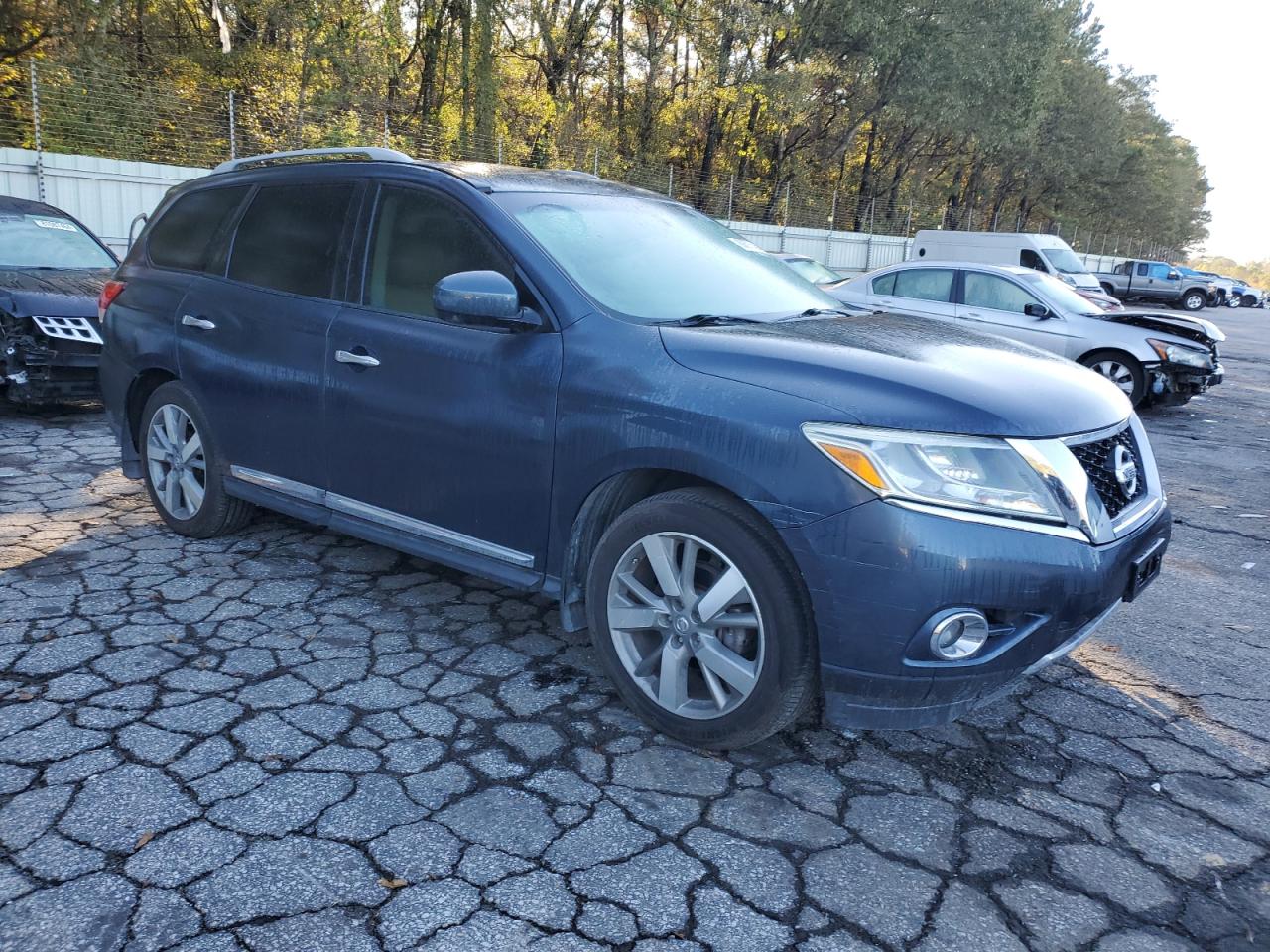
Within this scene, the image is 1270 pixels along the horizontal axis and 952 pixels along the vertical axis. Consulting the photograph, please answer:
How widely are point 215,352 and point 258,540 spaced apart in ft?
3.32

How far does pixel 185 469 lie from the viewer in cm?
459

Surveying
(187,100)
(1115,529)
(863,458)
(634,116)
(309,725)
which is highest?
(634,116)

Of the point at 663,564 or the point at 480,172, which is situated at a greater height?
the point at 480,172

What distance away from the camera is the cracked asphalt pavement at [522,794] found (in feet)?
7.23

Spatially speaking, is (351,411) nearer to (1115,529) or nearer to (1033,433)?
(1033,433)

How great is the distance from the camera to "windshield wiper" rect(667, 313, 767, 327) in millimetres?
3184

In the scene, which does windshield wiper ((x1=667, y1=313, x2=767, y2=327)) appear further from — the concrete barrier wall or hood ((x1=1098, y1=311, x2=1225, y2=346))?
the concrete barrier wall

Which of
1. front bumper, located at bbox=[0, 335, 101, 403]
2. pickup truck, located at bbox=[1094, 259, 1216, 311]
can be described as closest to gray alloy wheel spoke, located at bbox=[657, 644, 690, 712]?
front bumper, located at bbox=[0, 335, 101, 403]

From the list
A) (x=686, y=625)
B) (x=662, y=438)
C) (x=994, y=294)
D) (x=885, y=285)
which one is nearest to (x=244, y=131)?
(x=885, y=285)

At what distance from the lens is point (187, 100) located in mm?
15531

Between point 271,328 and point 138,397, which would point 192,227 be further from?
point 271,328

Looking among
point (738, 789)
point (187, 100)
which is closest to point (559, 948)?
point (738, 789)

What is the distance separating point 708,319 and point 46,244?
287 inches

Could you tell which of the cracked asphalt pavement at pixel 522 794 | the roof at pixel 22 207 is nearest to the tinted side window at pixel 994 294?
the cracked asphalt pavement at pixel 522 794
